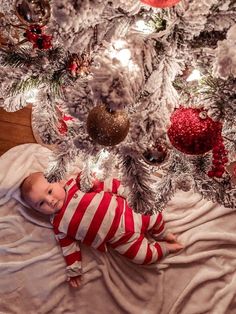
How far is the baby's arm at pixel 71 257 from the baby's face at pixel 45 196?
12 cm

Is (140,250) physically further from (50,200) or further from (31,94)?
(31,94)

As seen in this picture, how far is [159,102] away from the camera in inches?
30.9

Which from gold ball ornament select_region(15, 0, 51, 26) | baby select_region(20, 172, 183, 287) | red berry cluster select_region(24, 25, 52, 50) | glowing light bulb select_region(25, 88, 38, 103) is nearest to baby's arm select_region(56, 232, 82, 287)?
baby select_region(20, 172, 183, 287)

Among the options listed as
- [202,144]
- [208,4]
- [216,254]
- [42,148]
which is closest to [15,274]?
[42,148]

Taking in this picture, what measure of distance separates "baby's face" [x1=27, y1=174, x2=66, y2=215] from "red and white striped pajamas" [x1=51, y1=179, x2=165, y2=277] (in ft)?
0.11

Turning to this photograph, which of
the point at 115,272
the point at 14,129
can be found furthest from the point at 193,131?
the point at 14,129

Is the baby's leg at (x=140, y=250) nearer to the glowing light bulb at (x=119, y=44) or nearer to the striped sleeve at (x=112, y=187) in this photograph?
the striped sleeve at (x=112, y=187)

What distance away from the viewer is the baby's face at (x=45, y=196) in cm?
140

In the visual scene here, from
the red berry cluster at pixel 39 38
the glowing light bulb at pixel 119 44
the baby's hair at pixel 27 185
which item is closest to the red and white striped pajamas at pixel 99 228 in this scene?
the baby's hair at pixel 27 185

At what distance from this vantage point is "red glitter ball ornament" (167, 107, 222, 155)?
76 cm

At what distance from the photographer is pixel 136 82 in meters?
0.64

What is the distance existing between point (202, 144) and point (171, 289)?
86 centimetres

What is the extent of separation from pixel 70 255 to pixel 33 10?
94 cm

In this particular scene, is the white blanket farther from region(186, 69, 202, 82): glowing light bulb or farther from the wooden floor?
region(186, 69, 202, 82): glowing light bulb
